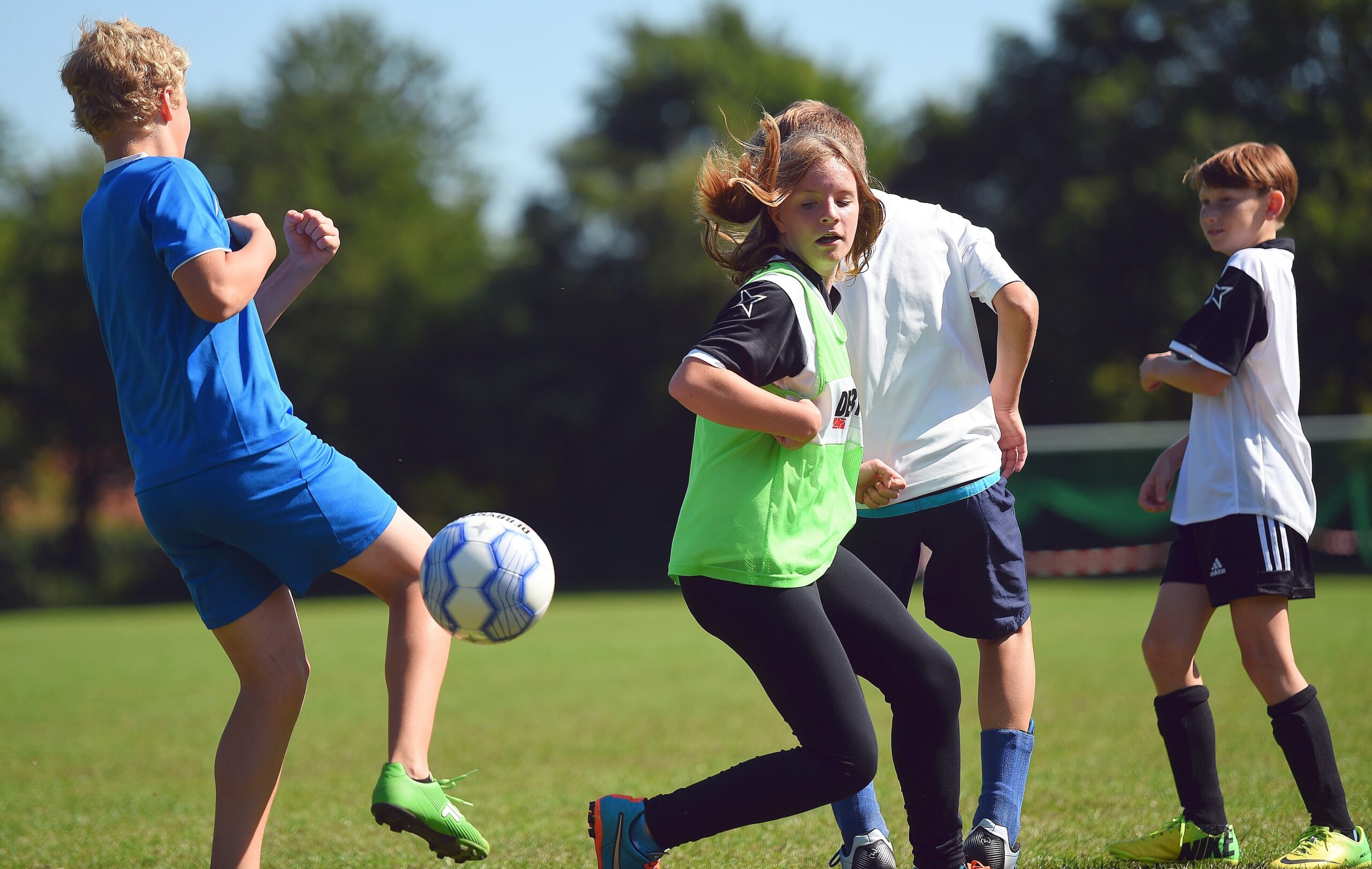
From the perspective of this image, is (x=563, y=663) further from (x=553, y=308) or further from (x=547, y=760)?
(x=553, y=308)

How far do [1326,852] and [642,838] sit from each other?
212 cm

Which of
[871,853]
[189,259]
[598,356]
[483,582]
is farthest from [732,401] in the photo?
[598,356]

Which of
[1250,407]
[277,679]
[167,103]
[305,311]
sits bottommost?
[277,679]

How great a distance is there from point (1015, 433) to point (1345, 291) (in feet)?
81.9

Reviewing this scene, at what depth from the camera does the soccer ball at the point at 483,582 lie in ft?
10.5

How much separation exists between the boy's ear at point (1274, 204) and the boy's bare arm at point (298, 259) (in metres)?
3.04

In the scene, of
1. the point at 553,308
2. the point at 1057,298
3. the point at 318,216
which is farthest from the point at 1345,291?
the point at 318,216

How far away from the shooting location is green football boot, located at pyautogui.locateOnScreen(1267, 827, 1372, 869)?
3.79 metres

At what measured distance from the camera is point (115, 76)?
315 centimetres

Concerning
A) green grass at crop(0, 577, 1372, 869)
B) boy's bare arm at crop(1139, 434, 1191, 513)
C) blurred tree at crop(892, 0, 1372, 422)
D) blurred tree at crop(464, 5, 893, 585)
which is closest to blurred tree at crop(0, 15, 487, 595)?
blurred tree at crop(464, 5, 893, 585)

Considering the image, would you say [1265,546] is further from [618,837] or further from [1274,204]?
[618,837]

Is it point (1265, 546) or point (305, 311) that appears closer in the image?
point (1265, 546)

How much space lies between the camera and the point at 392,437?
1404 inches

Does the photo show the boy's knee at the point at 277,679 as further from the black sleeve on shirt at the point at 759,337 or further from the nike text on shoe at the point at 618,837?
the black sleeve on shirt at the point at 759,337
